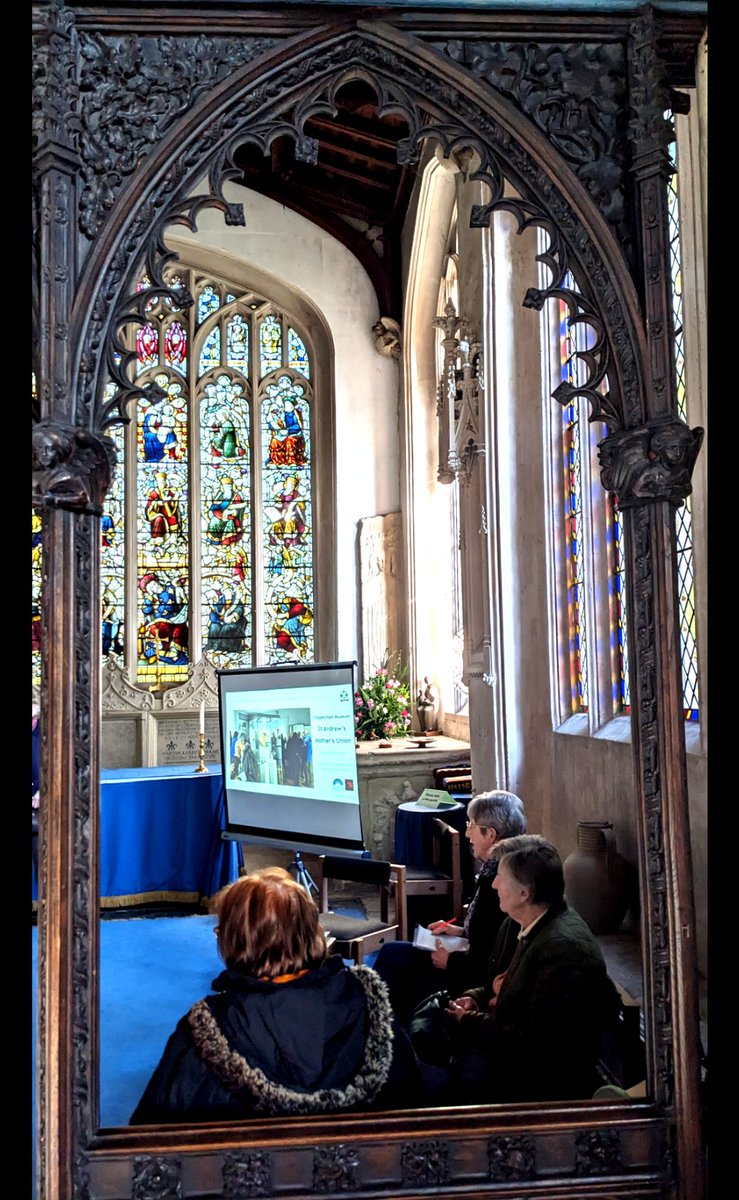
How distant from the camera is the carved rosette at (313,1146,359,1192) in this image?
209 cm

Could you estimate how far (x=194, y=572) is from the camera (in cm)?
1024

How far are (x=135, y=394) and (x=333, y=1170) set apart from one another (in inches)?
63.8

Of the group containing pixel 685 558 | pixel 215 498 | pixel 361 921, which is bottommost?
pixel 361 921

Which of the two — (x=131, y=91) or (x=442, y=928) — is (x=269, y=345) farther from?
(x=131, y=91)

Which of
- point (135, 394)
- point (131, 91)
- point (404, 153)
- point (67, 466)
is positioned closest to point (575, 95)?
point (404, 153)

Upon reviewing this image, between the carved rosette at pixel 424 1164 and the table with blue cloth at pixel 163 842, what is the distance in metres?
4.12

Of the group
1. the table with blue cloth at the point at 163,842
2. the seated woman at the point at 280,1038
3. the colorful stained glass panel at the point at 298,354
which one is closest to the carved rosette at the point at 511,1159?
the seated woman at the point at 280,1038

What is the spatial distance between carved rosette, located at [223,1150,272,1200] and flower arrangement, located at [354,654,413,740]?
6.38m

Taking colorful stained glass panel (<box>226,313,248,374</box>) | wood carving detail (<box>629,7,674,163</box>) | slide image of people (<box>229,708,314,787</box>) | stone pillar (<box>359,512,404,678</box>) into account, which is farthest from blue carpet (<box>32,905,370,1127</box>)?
colorful stained glass panel (<box>226,313,248,374</box>)

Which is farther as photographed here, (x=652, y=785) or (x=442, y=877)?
(x=442, y=877)

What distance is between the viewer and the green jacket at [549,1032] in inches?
96.3

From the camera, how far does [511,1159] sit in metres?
2.14

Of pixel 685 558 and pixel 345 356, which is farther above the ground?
pixel 345 356
